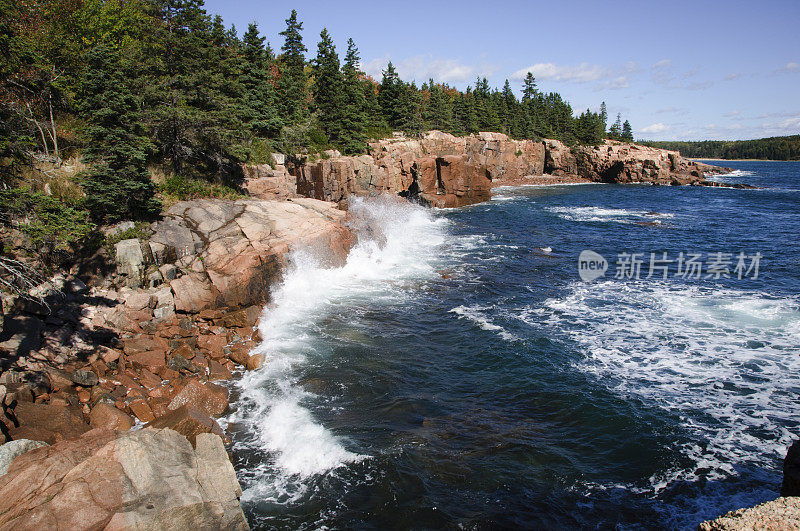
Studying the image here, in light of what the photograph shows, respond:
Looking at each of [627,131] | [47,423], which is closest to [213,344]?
[47,423]

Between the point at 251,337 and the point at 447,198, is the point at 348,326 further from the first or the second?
the point at 447,198

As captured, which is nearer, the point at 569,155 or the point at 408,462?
the point at 408,462

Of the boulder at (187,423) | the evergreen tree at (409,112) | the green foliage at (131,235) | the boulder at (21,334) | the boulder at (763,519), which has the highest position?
the evergreen tree at (409,112)

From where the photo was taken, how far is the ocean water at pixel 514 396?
28.0ft

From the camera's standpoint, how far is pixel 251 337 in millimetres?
15203

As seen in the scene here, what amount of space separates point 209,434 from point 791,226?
4863 centimetres

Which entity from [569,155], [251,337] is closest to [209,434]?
[251,337]

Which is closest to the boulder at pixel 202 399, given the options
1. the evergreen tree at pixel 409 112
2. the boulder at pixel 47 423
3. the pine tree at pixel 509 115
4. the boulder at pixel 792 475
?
the boulder at pixel 47 423

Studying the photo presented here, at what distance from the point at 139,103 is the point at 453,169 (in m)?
35.9

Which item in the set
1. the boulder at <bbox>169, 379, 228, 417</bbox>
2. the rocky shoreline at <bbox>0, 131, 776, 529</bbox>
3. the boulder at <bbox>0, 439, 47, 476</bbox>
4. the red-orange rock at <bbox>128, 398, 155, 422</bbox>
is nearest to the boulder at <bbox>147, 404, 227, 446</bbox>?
the rocky shoreline at <bbox>0, 131, 776, 529</bbox>

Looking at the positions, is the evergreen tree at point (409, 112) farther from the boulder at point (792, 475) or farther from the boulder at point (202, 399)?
the boulder at point (792, 475)

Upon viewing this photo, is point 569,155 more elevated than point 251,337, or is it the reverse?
point 569,155

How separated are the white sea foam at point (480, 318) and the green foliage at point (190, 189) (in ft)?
45.4

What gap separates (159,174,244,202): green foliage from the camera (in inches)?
802
